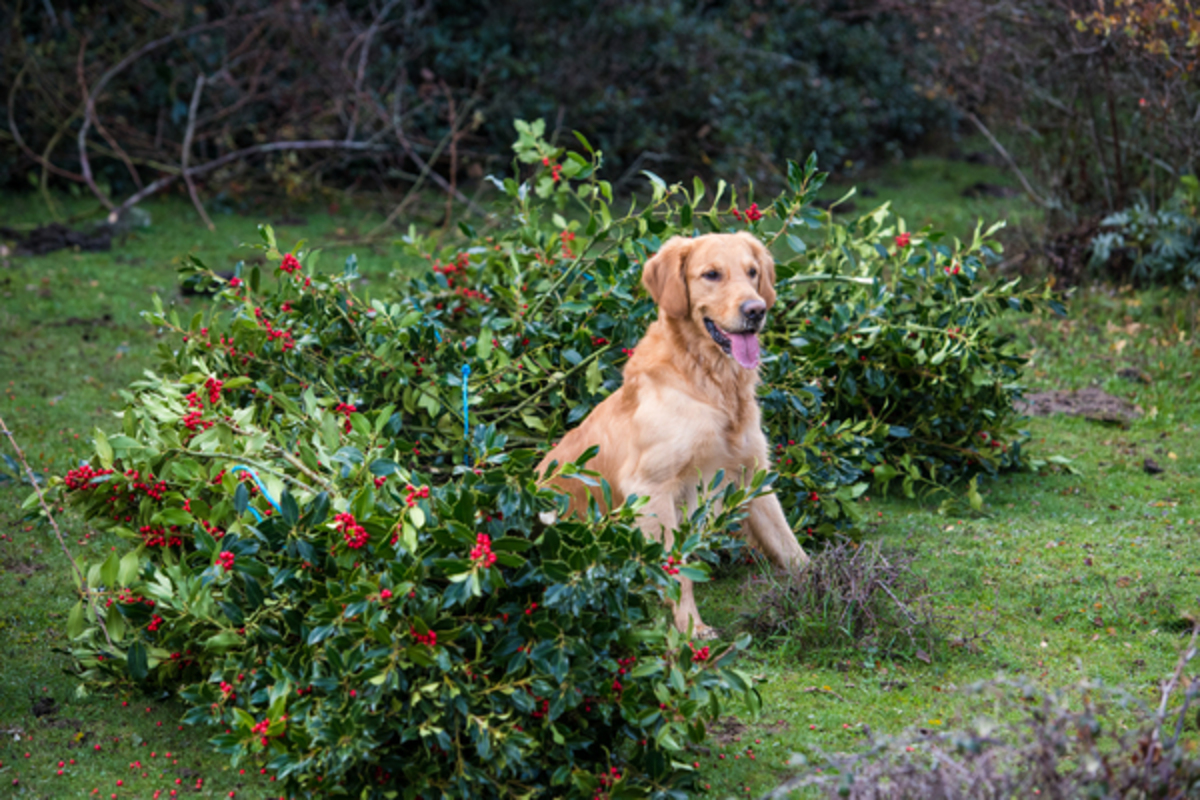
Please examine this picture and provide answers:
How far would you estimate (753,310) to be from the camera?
430 cm

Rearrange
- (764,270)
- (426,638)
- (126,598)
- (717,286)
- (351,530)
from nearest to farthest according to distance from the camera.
Result: (426,638), (351,530), (126,598), (717,286), (764,270)

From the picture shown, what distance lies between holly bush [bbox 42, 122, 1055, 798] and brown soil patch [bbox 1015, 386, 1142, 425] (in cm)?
195

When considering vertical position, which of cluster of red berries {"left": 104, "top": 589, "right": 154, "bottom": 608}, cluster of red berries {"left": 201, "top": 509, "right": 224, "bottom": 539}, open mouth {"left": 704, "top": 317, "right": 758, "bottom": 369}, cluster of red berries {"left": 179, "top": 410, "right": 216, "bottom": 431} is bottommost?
cluster of red berries {"left": 104, "top": 589, "right": 154, "bottom": 608}

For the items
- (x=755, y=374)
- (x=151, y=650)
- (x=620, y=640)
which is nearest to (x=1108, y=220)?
(x=755, y=374)

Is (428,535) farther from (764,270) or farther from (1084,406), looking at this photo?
(1084,406)

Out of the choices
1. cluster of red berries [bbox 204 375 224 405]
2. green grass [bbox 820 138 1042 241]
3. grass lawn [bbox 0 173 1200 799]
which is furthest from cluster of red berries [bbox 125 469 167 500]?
green grass [bbox 820 138 1042 241]

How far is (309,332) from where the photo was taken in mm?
5188

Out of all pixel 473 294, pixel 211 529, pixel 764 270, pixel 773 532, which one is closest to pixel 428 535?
pixel 211 529

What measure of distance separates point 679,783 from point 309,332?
296 centimetres

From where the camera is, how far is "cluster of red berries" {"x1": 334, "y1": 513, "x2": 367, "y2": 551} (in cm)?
315

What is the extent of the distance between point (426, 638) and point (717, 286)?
81.0 inches

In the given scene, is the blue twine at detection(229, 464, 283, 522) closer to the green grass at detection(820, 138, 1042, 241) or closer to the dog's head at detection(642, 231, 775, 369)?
the dog's head at detection(642, 231, 775, 369)

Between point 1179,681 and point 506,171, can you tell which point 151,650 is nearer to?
point 1179,681

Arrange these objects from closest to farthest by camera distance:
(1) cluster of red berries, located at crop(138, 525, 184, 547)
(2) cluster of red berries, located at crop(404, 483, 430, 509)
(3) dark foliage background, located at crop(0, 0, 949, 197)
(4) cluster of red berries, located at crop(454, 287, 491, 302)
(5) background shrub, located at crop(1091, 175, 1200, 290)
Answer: (2) cluster of red berries, located at crop(404, 483, 430, 509)
(1) cluster of red berries, located at crop(138, 525, 184, 547)
(4) cluster of red berries, located at crop(454, 287, 491, 302)
(5) background shrub, located at crop(1091, 175, 1200, 290)
(3) dark foliage background, located at crop(0, 0, 949, 197)
